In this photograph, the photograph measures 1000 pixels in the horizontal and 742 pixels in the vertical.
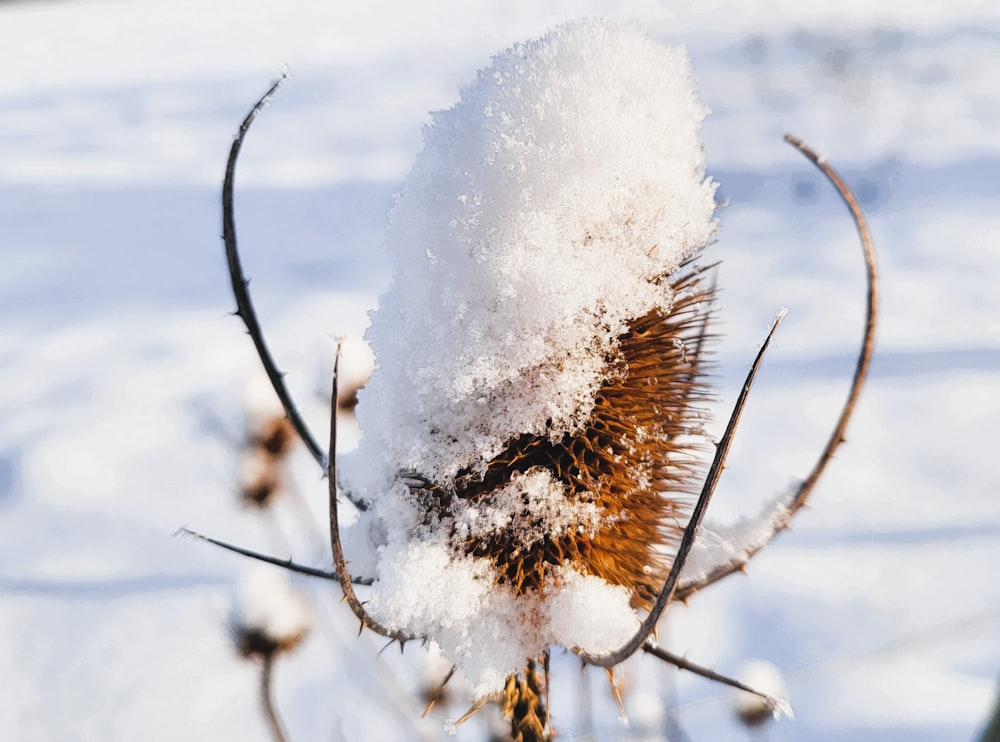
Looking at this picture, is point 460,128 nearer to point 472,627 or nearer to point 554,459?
point 554,459

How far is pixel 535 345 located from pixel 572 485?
0.13 meters

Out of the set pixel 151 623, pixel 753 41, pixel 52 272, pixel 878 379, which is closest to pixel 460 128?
pixel 151 623

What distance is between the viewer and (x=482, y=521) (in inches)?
19.5

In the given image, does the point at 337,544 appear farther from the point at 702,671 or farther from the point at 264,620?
the point at 264,620

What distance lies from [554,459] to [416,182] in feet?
0.74

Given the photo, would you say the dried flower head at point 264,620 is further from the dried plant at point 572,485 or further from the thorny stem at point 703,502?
the thorny stem at point 703,502

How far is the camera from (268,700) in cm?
72

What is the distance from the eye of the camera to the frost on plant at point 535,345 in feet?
1.42

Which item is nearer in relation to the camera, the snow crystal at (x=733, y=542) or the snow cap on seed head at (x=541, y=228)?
the snow cap on seed head at (x=541, y=228)

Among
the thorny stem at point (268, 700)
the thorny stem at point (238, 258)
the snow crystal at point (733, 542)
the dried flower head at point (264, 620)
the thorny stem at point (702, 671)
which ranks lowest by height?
the thorny stem at point (268, 700)

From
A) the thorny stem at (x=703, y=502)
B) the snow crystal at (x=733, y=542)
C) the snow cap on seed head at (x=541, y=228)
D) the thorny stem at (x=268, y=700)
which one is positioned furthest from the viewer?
the thorny stem at (x=268, y=700)

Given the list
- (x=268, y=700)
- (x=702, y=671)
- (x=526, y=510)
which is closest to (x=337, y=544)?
(x=526, y=510)

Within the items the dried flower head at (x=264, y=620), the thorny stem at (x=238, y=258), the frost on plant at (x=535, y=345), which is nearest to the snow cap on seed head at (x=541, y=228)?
the frost on plant at (x=535, y=345)

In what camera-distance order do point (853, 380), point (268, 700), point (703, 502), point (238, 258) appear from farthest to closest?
point (268, 700) < point (853, 380) < point (238, 258) < point (703, 502)
